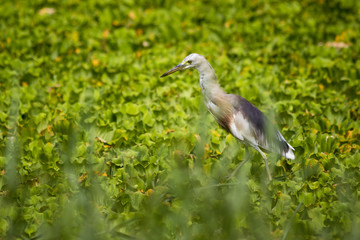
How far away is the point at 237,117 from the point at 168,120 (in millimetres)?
1050

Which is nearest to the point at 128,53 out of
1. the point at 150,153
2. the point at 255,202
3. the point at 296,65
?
the point at 296,65

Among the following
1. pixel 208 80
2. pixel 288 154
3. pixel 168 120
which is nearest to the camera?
pixel 288 154

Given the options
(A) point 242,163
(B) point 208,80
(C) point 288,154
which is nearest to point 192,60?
(B) point 208,80

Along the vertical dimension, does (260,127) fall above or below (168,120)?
above

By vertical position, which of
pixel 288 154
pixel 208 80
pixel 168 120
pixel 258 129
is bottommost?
pixel 168 120

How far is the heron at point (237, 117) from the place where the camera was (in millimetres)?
3641

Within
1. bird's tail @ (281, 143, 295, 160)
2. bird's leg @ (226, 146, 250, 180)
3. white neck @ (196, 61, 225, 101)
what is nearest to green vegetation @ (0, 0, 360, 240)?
bird's leg @ (226, 146, 250, 180)

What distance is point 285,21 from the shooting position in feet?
24.1

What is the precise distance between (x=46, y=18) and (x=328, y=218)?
18.4 ft

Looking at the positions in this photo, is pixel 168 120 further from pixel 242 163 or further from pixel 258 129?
pixel 258 129

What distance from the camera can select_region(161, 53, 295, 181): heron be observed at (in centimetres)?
364

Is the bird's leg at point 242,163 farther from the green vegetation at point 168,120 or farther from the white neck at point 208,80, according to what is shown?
the white neck at point 208,80

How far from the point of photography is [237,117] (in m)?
3.71

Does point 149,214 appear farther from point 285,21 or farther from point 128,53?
point 285,21
